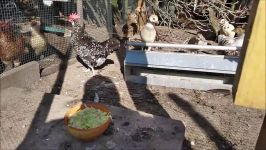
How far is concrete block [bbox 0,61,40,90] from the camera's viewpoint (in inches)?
145

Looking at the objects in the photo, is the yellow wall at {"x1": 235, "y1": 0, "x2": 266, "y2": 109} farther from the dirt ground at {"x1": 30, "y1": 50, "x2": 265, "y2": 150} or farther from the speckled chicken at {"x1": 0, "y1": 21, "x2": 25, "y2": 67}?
the speckled chicken at {"x1": 0, "y1": 21, "x2": 25, "y2": 67}

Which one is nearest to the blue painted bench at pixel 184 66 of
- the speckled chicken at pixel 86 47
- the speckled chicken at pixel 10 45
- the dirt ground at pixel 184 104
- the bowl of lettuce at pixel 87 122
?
the dirt ground at pixel 184 104

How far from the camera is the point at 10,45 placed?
13.1 ft

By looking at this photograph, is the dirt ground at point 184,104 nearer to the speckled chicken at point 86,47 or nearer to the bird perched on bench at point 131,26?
the speckled chicken at point 86,47

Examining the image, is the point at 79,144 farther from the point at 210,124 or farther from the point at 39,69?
the point at 39,69

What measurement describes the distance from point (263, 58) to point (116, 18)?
603 centimetres

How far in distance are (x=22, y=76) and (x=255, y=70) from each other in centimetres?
346

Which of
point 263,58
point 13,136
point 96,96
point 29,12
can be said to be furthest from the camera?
point 29,12

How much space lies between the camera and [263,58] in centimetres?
119

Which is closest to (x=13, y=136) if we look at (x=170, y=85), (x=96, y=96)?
(x=96, y=96)

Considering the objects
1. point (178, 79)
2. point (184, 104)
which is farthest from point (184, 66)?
point (184, 104)

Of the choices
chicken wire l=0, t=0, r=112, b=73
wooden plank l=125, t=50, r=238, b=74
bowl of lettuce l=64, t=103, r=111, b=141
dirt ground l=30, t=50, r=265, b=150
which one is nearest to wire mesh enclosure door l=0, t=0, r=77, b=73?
chicken wire l=0, t=0, r=112, b=73

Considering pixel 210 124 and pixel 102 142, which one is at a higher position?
pixel 102 142

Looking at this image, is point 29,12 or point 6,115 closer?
point 6,115
